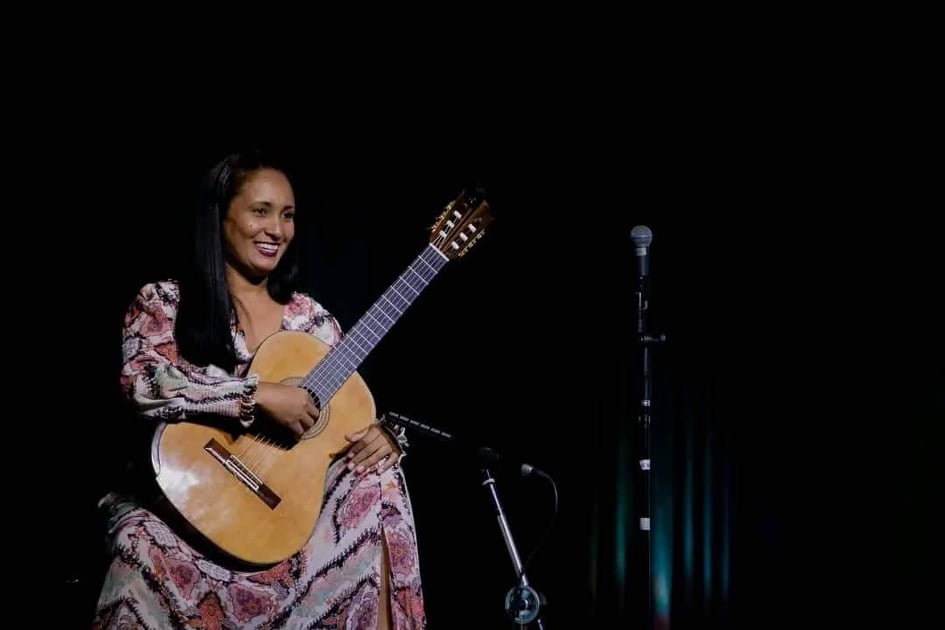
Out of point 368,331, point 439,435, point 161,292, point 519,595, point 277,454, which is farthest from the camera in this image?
point 519,595

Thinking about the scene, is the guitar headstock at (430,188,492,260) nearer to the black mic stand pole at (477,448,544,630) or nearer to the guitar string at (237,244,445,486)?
the guitar string at (237,244,445,486)

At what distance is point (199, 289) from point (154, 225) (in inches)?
24.1

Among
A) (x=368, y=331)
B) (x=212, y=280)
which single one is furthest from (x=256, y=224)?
(x=368, y=331)

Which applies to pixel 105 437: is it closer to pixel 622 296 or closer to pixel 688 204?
pixel 622 296

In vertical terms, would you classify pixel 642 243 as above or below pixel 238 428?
above

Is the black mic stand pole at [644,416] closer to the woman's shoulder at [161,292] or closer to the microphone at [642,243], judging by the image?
the microphone at [642,243]

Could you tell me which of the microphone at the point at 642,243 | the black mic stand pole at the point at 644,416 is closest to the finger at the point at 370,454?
the black mic stand pole at the point at 644,416

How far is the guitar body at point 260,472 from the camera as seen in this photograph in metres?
2.31

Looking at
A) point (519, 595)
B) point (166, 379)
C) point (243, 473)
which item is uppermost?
point (166, 379)

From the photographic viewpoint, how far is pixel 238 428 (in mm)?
2439

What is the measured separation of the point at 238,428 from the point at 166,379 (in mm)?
211

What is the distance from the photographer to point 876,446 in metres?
3.81

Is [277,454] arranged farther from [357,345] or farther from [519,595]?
[519,595]

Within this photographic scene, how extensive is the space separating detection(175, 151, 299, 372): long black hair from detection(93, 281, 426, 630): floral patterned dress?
0.12 feet
